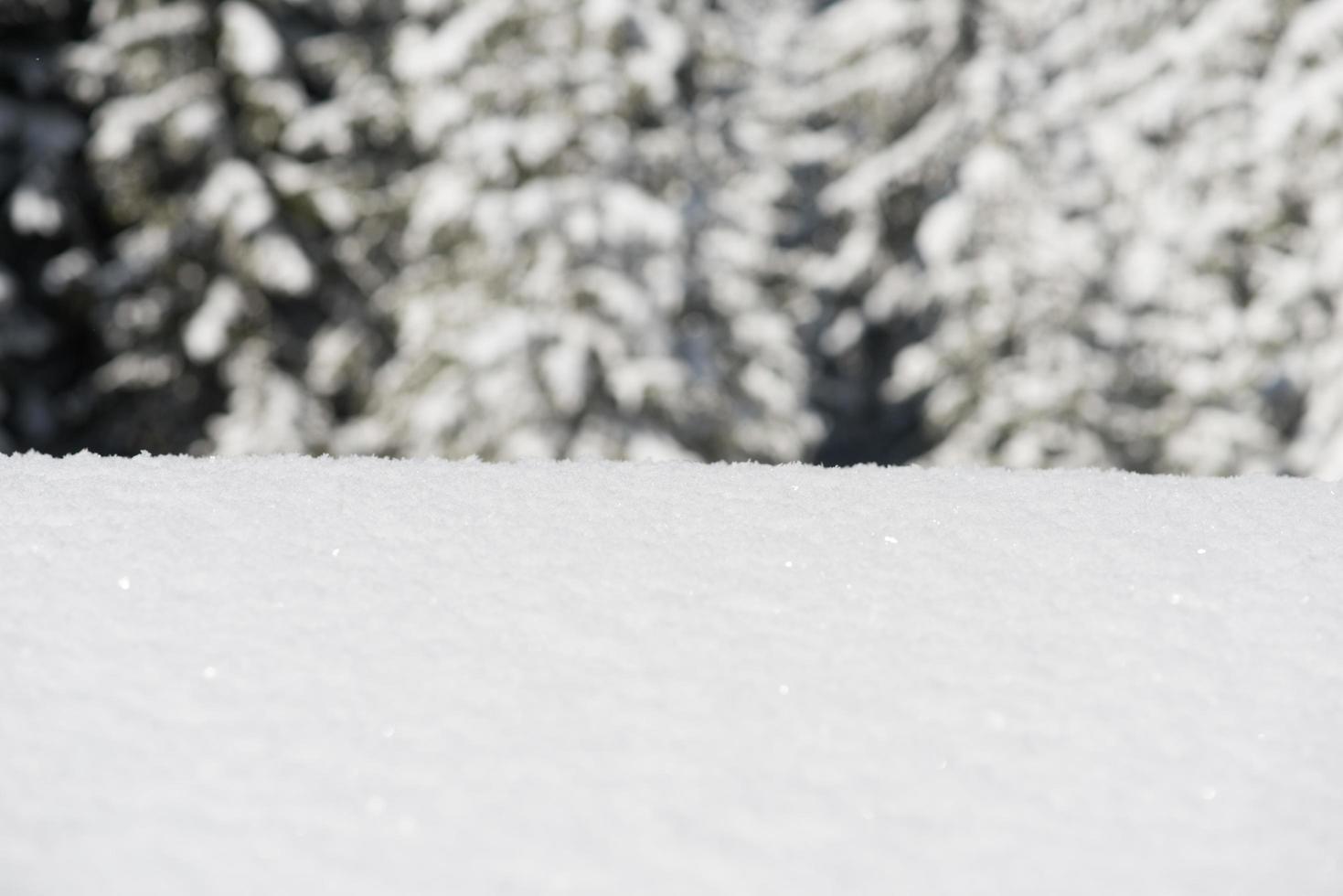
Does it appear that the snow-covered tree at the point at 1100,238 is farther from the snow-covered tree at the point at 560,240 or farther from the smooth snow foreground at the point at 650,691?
the smooth snow foreground at the point at 650,691

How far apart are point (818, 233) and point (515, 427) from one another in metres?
7.91

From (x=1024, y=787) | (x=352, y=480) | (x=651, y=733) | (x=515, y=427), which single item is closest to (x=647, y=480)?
(x=352, y=480)

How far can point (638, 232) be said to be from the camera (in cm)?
1352

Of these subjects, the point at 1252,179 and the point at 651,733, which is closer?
the point at 651,733

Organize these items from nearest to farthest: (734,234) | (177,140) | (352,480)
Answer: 1. (352,480)
2. (177,140)
3. (734,234)

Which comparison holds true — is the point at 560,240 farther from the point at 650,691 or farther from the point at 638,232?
the point at 650,691

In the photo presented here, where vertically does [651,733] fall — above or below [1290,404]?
above

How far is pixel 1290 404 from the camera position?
1683 centimetres

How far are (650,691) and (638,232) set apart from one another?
11333mm

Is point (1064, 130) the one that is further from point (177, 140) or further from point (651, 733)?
point (651, 733)

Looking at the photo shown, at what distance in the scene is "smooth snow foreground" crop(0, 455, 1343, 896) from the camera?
203 cm

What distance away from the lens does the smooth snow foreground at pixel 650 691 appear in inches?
79.8

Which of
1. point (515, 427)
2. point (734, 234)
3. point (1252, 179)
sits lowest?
point (515, 427)

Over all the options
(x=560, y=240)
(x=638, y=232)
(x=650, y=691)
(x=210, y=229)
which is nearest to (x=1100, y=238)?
(x=638, y=232)
